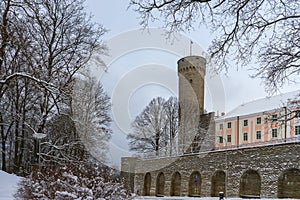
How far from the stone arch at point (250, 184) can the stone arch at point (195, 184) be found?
5.20 meters

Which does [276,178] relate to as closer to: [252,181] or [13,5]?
[252,181]

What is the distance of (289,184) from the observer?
19516 millimetres

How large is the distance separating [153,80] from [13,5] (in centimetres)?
836

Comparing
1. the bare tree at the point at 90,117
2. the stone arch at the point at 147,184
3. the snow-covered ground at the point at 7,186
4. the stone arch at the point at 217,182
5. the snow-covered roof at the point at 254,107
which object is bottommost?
the stone arch at the point at 147,184

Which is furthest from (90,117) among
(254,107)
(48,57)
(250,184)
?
(254,107)

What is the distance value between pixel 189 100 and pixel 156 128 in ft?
19.4

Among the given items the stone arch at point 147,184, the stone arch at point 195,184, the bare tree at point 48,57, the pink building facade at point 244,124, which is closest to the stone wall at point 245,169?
the stone arch at point 195,184

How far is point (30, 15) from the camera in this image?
9766mm

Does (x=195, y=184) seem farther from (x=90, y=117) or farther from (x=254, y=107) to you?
(x=254, y=107)

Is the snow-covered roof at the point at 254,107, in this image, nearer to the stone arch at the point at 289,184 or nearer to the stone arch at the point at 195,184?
the stone arch at the point at 195,184

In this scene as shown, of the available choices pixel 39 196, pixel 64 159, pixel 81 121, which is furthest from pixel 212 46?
pixel 81 121

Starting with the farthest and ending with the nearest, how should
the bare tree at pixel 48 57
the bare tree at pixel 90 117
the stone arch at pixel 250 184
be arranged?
the stone arch at pixel 250 184, the bare tree at pixel 90 117, the bare tree at pixel 48 57

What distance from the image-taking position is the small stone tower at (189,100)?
35.4 meters

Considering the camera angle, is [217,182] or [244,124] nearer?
[217,182]
